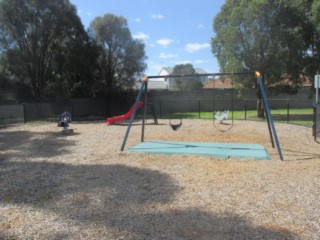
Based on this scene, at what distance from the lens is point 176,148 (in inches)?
356

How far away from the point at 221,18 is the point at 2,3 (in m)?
14.8

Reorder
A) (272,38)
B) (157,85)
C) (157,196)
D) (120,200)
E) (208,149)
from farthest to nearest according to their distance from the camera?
(157,85)
(272,38)
(208,149)
(157,196)
(120,200)

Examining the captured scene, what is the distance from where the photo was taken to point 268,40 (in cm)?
2023

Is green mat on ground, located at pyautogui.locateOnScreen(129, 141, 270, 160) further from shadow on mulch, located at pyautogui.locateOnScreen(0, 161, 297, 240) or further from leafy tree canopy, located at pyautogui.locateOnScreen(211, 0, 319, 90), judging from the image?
leafy tree canopy, located at pyautogui.locateOnScreen(211, 0, 319, 90)

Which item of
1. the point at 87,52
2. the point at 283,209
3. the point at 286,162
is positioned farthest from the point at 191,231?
the point at 87,52

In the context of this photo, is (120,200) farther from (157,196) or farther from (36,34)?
(36,34)

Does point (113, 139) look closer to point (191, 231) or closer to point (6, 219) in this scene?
point (6, 219)

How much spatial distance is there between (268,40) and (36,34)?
49.3ft

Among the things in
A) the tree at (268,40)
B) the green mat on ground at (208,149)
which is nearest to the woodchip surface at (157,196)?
the green mat on ground at (208,149)

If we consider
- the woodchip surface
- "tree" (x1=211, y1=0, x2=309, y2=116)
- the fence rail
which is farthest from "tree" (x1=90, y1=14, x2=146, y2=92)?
the woodchip surface

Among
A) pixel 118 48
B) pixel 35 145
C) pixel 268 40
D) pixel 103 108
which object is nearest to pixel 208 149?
pixel 35 145

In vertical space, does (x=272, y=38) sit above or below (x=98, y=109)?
above

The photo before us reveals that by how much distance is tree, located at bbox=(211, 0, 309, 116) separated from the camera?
19.9m

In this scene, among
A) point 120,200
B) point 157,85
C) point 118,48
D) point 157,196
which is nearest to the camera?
point 120,200
